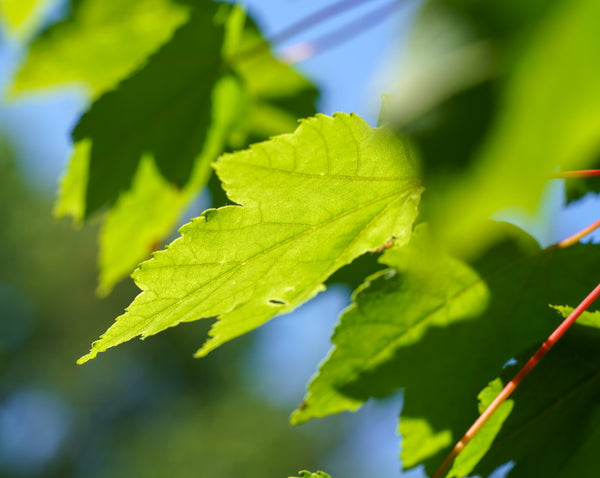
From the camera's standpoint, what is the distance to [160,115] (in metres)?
1.22

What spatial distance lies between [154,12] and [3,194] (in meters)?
14.5

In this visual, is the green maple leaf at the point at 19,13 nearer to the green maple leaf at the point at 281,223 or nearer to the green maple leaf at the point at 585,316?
the green maple leaf at the point at 281,223

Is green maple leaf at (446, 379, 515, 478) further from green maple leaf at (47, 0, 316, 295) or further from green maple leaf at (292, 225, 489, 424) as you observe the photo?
green maple leaf at (47, 0, 316, 295)

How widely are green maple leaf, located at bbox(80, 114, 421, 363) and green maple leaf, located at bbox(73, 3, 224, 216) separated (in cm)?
53

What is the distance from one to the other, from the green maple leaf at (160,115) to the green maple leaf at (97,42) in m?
0.06

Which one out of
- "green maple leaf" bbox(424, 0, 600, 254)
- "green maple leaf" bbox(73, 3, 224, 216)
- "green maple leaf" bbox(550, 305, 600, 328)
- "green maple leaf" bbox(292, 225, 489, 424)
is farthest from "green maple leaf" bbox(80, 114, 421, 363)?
"green maple leaf" bbox(73, 3, 224, 216)

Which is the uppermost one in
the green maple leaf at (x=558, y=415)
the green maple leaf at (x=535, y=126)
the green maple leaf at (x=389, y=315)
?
the green maple leaf at (x=535, y=126)

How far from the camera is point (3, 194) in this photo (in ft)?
45.3

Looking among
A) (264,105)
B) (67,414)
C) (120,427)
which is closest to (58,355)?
(67,414)

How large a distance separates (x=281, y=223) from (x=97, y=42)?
0.84m

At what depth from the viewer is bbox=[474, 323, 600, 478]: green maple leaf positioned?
773mm

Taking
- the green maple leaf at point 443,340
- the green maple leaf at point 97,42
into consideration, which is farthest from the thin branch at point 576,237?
the green maple leaf at point 97,42

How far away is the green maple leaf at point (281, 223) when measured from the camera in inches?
25.6

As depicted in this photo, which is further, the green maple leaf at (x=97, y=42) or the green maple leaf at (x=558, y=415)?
the green maple leaf at (x=97, y=42)
